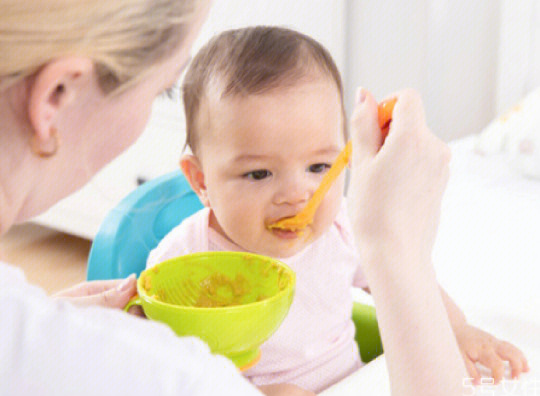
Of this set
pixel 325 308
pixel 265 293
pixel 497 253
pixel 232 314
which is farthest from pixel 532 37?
pixel 232 314

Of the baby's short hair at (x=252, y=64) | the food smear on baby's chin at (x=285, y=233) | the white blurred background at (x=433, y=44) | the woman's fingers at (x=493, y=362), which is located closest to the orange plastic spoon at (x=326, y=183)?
the food smear on baby's chin at (x=285, y=233)

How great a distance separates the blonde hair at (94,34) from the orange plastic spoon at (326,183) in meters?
0.21

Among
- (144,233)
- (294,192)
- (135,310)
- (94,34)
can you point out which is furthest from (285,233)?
(94,34)

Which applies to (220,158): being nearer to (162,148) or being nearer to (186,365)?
(186,365)

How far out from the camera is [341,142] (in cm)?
84

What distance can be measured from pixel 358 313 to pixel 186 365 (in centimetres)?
62

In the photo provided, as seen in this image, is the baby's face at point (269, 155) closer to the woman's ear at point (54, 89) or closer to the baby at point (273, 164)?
the baby at point (273, 164)

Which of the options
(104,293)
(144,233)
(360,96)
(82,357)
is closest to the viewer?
(82,357)

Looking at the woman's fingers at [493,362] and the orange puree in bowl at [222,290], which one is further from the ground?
the orange puree in bowl at [222,290]

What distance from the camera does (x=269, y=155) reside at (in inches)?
30.7

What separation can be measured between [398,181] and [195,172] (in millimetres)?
315

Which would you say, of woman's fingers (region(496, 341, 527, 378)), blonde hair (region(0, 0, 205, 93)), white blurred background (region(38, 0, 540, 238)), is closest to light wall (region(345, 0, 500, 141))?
white blurred background (region(38, 0, 540, 238))

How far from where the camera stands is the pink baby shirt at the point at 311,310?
0.86 m

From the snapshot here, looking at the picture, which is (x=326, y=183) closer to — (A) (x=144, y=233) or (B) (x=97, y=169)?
(B) (x=97, y=169)
